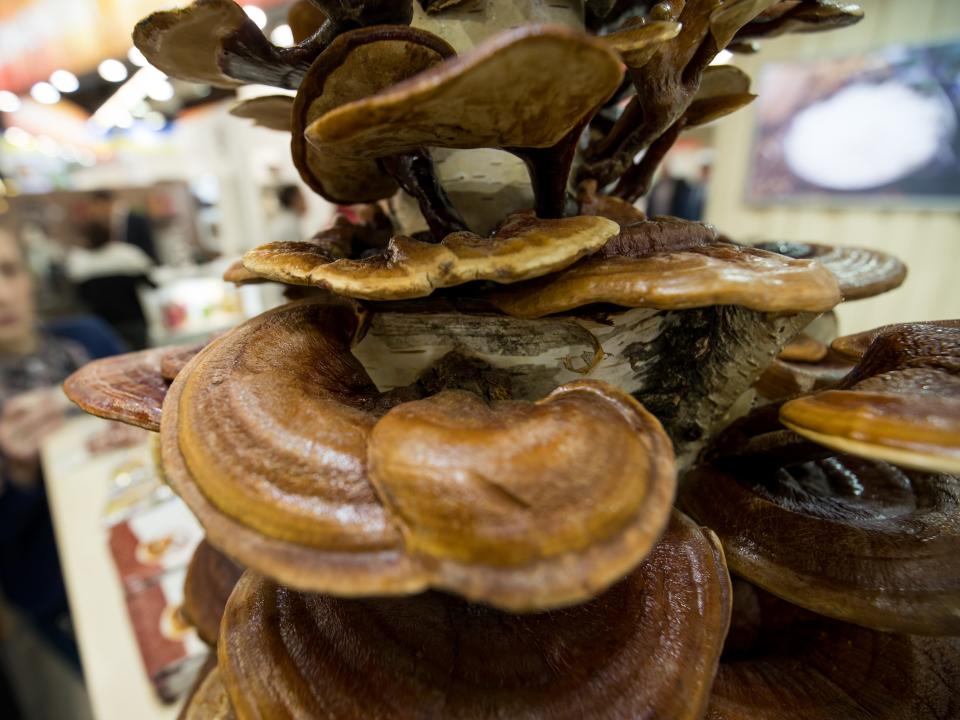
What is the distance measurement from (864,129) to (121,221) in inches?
205

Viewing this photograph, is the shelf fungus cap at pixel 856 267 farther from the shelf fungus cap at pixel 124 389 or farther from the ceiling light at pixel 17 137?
the ceiling light at pixel 17 137

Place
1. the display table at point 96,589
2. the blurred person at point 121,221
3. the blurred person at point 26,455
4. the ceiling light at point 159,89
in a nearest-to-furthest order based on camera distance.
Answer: the display table at point 96,589
the blurred person at point 26,455
the blurred person at point 121,221
the ceiling light at point 159,89

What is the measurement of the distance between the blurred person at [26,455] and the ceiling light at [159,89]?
2.12 meters

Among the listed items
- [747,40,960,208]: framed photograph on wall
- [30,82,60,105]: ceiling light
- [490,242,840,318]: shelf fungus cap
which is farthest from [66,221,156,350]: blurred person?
[747,40,960,208]: framed photograph on wall

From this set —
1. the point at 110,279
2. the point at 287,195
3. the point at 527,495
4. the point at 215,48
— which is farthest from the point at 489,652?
the point at 287,195

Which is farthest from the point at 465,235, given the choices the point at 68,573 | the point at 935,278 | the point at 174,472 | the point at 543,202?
the point at 935,278

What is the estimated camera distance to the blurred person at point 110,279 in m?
3.45

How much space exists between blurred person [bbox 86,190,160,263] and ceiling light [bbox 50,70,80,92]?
0.96 m

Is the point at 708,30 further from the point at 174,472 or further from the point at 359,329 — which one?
the point at 174,472

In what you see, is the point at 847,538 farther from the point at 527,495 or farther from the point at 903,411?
the point at 527,495

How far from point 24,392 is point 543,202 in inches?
110

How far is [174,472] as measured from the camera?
0.46 m

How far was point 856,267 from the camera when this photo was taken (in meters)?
0.83

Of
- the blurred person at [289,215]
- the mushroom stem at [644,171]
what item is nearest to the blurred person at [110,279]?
the blurred person at [289,215]
